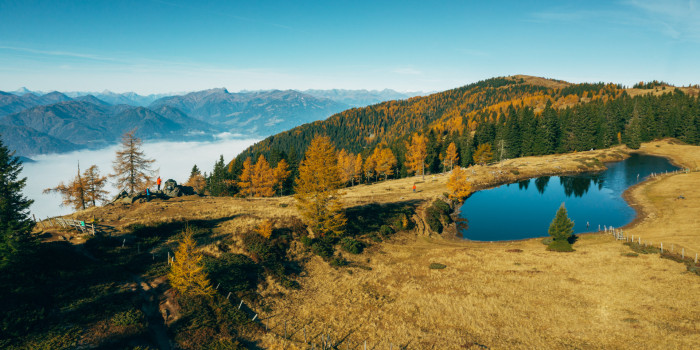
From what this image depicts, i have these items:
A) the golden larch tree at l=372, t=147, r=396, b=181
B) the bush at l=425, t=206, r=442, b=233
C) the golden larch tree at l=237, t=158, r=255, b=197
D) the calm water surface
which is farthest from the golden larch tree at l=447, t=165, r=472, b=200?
the golden larch tree at l=237, t=158, r=255, b=197

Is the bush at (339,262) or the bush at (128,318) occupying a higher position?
the bush at (128,318)

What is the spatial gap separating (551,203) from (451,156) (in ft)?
151

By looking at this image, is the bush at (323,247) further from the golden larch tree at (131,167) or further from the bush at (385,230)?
the golden larch tree at (131,167)

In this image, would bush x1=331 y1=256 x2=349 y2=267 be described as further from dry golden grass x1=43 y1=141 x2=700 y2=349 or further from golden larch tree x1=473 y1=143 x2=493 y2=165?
golden larch tree x1=473 y1=143 x2=493 y2=165

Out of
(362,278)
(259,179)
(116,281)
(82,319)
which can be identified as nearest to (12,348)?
(82,319)

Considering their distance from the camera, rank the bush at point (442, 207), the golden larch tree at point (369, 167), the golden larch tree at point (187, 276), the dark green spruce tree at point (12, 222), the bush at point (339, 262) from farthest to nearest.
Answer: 1. the golden larch tree at point (369, 167)
2. the bush at point (442, 207)
3. the bush at point (339, 262)
4. the golden larch tree at point (187, 276)
5. the dark green spruce tree at point (12, 222)

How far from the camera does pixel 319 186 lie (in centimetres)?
4475

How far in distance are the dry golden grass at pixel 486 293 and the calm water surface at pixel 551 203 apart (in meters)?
8.09

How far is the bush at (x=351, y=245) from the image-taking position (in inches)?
1762

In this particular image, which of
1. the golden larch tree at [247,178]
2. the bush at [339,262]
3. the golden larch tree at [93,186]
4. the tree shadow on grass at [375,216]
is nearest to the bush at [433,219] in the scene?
the tree shadow on grass at [375,216]

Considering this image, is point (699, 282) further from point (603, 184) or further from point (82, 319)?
point (603, 184)

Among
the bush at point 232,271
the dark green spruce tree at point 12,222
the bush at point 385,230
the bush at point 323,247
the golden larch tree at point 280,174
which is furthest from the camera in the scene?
the golden larch tree at point 280,174

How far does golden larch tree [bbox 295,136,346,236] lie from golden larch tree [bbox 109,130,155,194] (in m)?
37.0

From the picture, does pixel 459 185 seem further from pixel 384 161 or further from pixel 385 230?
pixel 384 161
